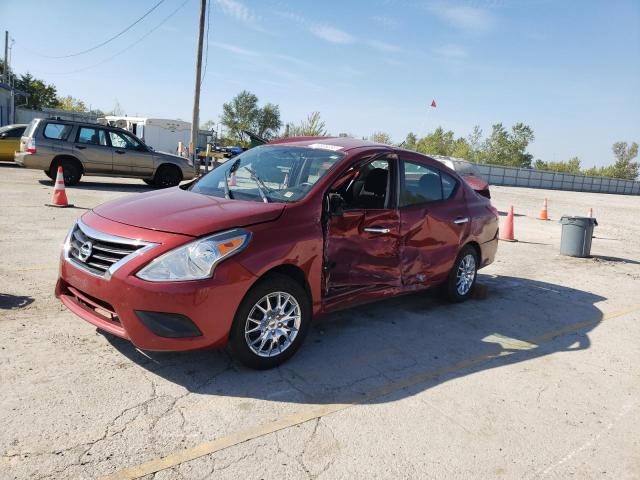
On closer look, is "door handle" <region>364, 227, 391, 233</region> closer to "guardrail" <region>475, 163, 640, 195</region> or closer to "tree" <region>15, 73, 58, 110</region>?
"guardrail" <region>475, 163, 640, 195</region>

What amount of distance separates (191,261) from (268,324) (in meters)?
0.77

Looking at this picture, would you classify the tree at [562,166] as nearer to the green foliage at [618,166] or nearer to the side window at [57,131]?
the green foliage at [618,166]

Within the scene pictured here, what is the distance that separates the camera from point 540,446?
3176mm

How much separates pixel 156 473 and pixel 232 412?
2.27ft

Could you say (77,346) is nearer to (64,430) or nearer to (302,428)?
(64,430)

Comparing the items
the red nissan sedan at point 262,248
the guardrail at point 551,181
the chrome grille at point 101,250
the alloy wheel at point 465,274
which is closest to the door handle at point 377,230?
the red nissan sedan at point 262,248

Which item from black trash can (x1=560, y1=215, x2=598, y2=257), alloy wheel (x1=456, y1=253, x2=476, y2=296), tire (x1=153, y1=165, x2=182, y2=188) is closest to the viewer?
alloy wheel (x1=456, y1=253, x2=476, y2=296)

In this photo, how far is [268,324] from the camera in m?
3.75

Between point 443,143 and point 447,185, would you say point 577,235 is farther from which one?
point 443,143

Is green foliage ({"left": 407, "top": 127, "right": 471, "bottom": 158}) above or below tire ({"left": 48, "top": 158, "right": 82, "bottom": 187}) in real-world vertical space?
above

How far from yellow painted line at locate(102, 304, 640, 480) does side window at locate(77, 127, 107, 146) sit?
12248mm

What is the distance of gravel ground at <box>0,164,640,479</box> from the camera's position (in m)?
2.79

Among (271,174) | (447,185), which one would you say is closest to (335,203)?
(271,174)

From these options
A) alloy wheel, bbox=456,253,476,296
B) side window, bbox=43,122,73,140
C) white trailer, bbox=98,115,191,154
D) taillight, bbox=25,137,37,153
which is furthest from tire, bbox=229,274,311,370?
white trailer, bbox=98,115,191,154
